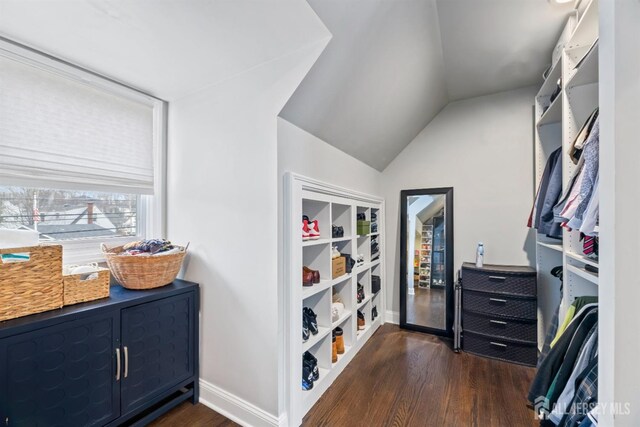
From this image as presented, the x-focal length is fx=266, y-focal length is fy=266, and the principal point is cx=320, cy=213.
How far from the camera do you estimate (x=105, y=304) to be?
1.38m

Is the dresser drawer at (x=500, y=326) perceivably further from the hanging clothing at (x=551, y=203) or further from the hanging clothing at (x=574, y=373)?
the hanging clothing at (x=574, y=373)

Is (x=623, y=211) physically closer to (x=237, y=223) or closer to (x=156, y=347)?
(x=237, y=223)

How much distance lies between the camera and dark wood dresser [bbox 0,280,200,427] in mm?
1126

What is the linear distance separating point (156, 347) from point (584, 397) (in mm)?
2088

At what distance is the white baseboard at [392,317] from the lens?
10.2 feet

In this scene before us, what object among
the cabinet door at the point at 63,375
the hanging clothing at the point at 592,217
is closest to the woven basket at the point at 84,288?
the cabinet door at the point at 63,375

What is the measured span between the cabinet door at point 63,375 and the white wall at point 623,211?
1.98 meters

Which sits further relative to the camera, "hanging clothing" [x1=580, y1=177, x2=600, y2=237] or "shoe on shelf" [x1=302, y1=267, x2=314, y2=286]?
"shoe on shelf" [x1=302, y1=267, x2=314, y2=286]

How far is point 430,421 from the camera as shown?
1616mm

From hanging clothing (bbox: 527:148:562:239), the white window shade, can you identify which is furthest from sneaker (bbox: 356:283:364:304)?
the white window shade

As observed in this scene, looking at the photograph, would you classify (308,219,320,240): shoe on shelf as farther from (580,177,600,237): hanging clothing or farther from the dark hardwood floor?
(580,177,600,237): hanging clothing

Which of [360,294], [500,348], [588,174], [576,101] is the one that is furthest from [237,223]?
[500,348]

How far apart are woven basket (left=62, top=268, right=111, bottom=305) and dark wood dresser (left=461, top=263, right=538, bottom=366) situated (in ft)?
9.06

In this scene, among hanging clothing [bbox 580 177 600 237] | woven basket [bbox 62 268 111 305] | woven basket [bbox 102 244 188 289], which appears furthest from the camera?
woven basket [bbox 102 244 188 289]
